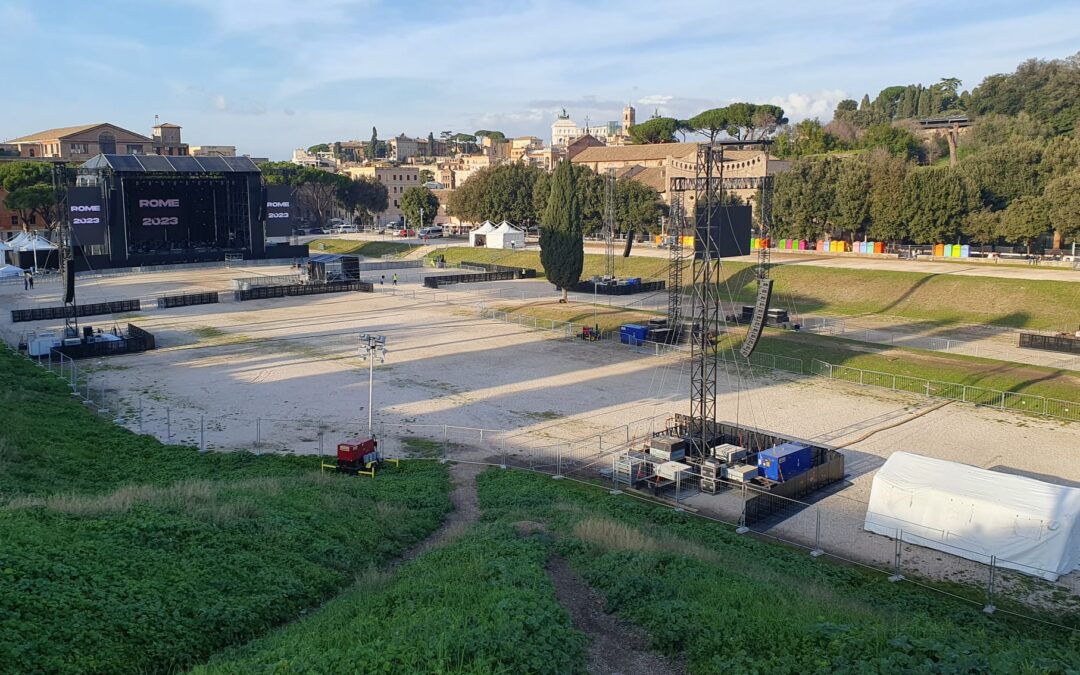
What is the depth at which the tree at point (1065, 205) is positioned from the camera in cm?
5931

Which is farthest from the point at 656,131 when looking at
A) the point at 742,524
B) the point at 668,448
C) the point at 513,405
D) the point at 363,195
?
the point at 742,524

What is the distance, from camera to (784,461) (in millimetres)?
22469

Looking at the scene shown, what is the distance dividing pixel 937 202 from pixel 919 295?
17.8m

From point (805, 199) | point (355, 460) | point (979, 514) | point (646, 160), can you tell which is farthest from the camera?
point (646, 160)

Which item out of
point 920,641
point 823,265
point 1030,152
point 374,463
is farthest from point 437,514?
point 1030,152

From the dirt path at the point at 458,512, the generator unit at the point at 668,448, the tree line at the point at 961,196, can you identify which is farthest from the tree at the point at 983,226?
the dirt path at the point at 458,512

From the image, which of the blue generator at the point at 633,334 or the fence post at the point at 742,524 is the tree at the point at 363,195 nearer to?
the blue generator at the point at 633,334

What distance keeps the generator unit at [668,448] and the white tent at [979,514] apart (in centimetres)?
590

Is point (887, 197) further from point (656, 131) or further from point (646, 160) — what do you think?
point (656, 131)

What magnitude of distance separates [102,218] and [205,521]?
71578 millimetres

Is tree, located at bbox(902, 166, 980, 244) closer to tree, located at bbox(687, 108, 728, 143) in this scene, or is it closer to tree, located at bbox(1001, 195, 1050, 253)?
tree, located at bbox(1001, 195, 1050, 253)

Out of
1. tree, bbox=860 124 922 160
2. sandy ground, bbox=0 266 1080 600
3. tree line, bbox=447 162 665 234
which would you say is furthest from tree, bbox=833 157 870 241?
sandy ground, bbox=0 266 1080 600

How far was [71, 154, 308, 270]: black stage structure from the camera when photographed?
76.1 metres

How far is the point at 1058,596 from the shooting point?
1669cm
